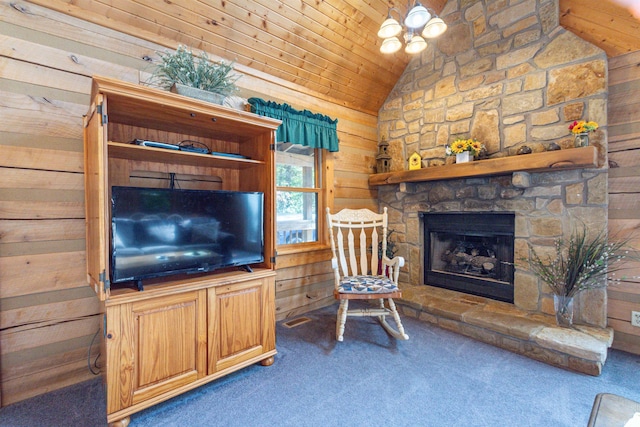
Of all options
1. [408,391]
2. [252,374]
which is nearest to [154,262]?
[252,374]

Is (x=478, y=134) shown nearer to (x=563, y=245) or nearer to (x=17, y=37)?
(x=563, y=245)

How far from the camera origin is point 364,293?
2.36m

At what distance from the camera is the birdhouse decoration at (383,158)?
12.1ft

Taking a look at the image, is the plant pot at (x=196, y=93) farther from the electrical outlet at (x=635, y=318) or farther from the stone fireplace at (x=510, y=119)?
the electrical outlet at (x=635, y=318)

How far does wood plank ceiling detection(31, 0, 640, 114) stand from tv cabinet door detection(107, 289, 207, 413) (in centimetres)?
185

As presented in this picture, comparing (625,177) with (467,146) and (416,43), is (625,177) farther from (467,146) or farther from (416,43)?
(416,43)

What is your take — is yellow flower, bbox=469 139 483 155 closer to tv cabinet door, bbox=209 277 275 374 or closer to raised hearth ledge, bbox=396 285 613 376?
raised hearth ledge, bbox=396 285 613 376

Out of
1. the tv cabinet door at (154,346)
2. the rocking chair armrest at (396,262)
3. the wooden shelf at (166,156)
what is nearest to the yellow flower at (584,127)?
the rocking chair armrest at (396,262)

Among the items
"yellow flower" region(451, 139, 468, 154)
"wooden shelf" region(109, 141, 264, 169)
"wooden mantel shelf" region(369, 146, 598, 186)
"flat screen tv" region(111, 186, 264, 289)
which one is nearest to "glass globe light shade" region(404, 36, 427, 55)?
"yellow flower" region(451, 139, 468, 154)

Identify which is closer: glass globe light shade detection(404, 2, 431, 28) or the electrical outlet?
glass globe light shade detection(404, 2, 431, 28)

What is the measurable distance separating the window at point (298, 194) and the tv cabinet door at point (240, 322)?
3.53 ft

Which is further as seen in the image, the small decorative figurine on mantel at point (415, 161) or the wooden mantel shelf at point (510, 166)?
the small decorative figurine on mantel at point (415, 161)

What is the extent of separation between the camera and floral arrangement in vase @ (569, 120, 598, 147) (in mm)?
2247

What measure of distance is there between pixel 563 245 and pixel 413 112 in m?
2.02
